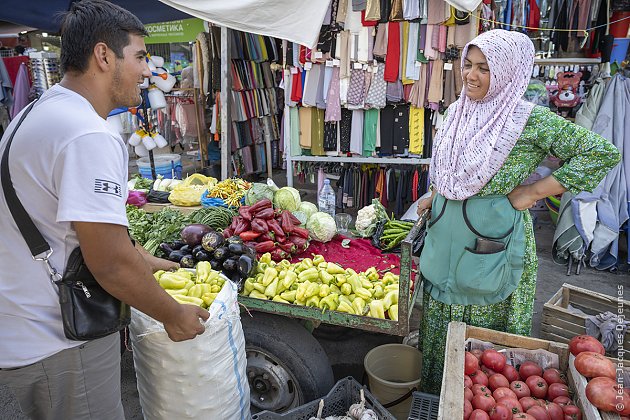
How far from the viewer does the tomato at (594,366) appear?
184 cm

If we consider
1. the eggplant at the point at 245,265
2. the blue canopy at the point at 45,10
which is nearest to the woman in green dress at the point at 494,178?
the eggplant at the point at 245,265

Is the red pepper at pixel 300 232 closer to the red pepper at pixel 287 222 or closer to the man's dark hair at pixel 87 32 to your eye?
the red pepper at pixel 287 222

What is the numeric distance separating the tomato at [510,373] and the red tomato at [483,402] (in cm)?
25

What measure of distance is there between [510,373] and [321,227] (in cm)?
171

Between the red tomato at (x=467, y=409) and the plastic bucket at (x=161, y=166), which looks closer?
the red tomato at (x=467, y=409)

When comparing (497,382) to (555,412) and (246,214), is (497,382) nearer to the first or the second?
(555,412)

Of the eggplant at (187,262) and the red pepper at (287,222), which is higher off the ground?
the red pepper at (287,222)

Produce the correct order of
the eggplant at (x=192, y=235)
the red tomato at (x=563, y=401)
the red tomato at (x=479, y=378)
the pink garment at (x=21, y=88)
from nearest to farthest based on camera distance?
the red tomato at (x=563, y=401), the red tomato at (x=479, y=378), the eggplant at (x=192, y=235), the pink garment at (x=21, y=88)

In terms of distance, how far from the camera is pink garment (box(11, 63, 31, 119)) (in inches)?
321

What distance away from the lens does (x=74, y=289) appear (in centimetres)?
143

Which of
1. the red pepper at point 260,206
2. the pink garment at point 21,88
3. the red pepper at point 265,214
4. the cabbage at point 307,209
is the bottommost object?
the cabbage at point 307,209

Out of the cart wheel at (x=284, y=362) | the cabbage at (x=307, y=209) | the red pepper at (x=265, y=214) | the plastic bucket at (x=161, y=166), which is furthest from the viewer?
the plastic bucket at (x=161, y=166)

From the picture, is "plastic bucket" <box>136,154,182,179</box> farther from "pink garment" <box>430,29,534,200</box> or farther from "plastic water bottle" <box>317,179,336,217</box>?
"pink garment" <box>430,29,534,200</box>

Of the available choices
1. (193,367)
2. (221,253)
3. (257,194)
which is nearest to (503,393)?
(193,367)
